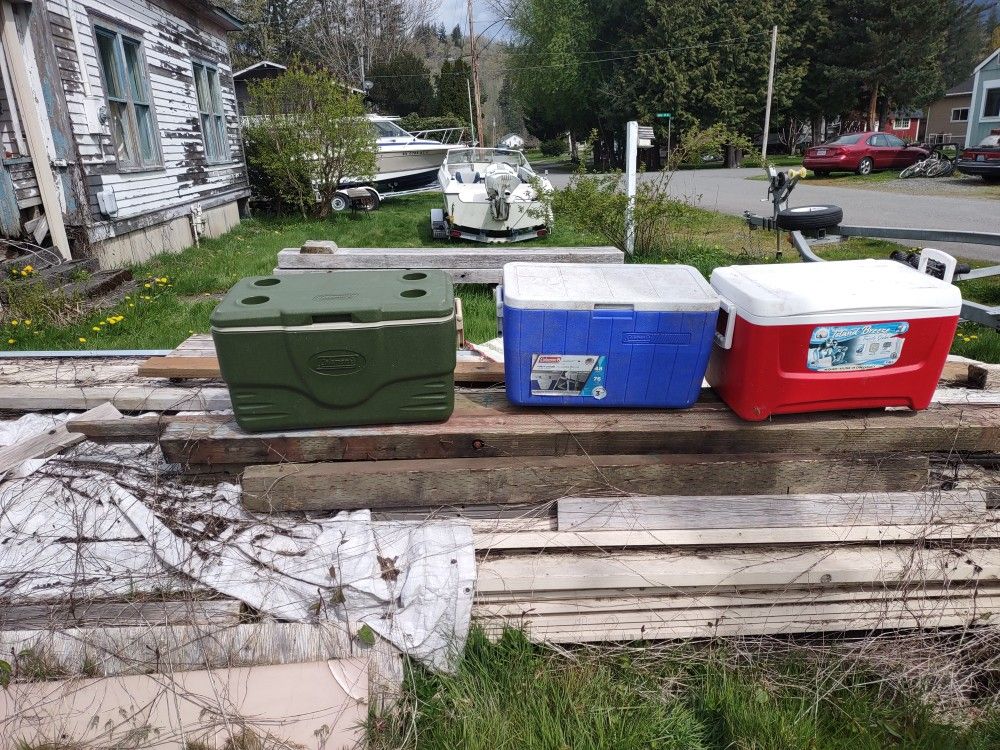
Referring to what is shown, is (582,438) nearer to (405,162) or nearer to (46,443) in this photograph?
(46,443)

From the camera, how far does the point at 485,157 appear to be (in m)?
13.4

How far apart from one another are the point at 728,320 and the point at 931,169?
73.1 feet

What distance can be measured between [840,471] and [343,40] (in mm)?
43696

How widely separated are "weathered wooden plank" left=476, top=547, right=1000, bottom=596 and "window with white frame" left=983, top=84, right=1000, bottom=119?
3128 centimetres

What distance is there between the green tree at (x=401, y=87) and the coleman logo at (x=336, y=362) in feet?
130

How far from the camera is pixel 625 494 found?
Result: 8.89 feet

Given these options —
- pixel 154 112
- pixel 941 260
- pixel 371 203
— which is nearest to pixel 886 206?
pixel 371 203

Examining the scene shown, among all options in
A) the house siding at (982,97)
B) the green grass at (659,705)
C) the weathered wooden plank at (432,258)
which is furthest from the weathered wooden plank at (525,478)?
the house siding at (982,97)

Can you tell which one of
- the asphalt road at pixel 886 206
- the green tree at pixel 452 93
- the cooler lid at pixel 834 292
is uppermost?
the green tree at pixel 452 93

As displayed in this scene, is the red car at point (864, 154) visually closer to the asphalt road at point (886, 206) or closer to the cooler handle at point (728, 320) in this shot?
the asphalt road at point (886, 206)

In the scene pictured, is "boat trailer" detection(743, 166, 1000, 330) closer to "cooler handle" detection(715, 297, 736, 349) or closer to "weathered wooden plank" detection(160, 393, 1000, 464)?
"weathered wooden plank" detection(160, 393, 1000, 464)

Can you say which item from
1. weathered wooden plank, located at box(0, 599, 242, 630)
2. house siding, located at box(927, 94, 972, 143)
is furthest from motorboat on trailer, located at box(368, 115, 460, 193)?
house siding, located at box(927, 94, 972, 143)

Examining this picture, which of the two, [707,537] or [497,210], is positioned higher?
[497,210]

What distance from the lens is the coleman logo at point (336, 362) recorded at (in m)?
2.56
